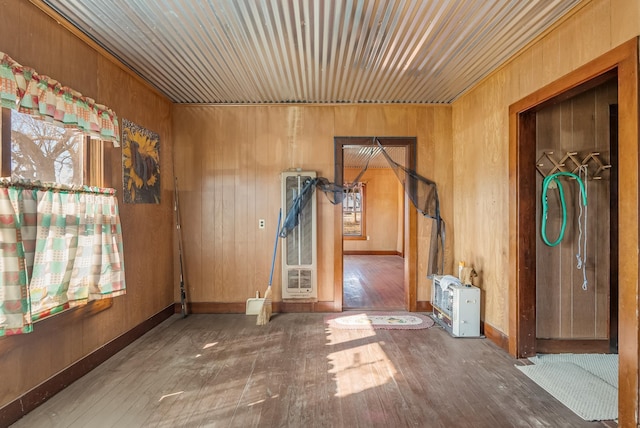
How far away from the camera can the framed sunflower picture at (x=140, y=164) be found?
3193 mm

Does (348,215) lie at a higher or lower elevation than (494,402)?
higher

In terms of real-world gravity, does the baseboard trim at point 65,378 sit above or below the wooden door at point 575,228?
below

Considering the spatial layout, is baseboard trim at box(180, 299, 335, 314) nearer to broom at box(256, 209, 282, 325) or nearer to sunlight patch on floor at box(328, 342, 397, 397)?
broom at box(256, 209, 282, 325)

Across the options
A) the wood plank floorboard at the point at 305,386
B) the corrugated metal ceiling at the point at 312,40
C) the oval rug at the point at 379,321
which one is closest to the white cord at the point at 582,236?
the wood plank floorboard at the point at 305,386

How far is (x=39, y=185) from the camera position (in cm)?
206

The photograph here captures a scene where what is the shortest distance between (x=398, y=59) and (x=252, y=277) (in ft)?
10.2

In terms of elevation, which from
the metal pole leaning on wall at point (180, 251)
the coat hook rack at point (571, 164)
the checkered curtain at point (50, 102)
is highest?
the checkered curtain at point (50, 102)

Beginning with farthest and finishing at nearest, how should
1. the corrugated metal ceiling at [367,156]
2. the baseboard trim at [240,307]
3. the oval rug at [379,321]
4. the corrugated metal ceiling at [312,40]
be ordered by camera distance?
the corrugated metal ceiling at [367,156]
the baseboard trim at [240,307]
the oval rug at [379,321]
the corrugated metal ceiling at [312,40]

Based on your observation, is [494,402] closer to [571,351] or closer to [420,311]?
[571,351]

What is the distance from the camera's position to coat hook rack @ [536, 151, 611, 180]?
9.48 ft

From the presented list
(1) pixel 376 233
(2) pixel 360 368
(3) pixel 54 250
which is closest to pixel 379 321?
(2) pixel 360 368

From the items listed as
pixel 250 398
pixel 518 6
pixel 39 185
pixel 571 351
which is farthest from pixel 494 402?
pixel 39 185

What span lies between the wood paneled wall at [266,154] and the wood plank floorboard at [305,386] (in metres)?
0.95

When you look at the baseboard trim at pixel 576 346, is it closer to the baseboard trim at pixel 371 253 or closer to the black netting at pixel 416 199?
the black netting at pixel 416 199
